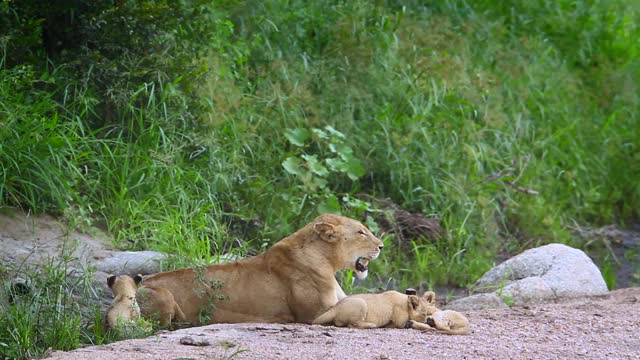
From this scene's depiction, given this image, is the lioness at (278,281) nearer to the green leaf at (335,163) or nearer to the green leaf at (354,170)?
the green leaf at (335,163)

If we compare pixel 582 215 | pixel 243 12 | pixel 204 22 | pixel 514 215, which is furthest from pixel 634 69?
pixel 204 22

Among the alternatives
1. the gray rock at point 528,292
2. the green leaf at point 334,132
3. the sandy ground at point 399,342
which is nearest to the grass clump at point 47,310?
the sandy ground at point 399,342

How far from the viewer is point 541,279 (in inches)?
377

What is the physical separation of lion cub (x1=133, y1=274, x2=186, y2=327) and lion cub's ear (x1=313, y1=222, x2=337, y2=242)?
101 cm

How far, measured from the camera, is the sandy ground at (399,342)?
21.1 ft

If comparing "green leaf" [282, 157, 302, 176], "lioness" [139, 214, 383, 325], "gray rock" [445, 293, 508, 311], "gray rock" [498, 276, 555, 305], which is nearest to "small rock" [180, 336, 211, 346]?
"lioness" [139, 214, 383, 325]

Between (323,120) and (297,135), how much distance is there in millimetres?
739

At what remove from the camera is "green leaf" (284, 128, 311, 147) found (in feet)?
36.1

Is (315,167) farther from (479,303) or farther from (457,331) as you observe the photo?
(457,331)

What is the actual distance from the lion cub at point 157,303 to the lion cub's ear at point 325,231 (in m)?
1.01

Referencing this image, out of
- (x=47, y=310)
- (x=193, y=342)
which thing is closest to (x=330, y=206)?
(x=47, y=310)

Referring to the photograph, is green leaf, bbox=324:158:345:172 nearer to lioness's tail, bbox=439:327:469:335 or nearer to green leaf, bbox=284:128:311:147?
green leaf, bbox=284:128:311:147

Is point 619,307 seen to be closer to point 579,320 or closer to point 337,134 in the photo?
point 579,320

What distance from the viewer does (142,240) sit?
9.12 meters
